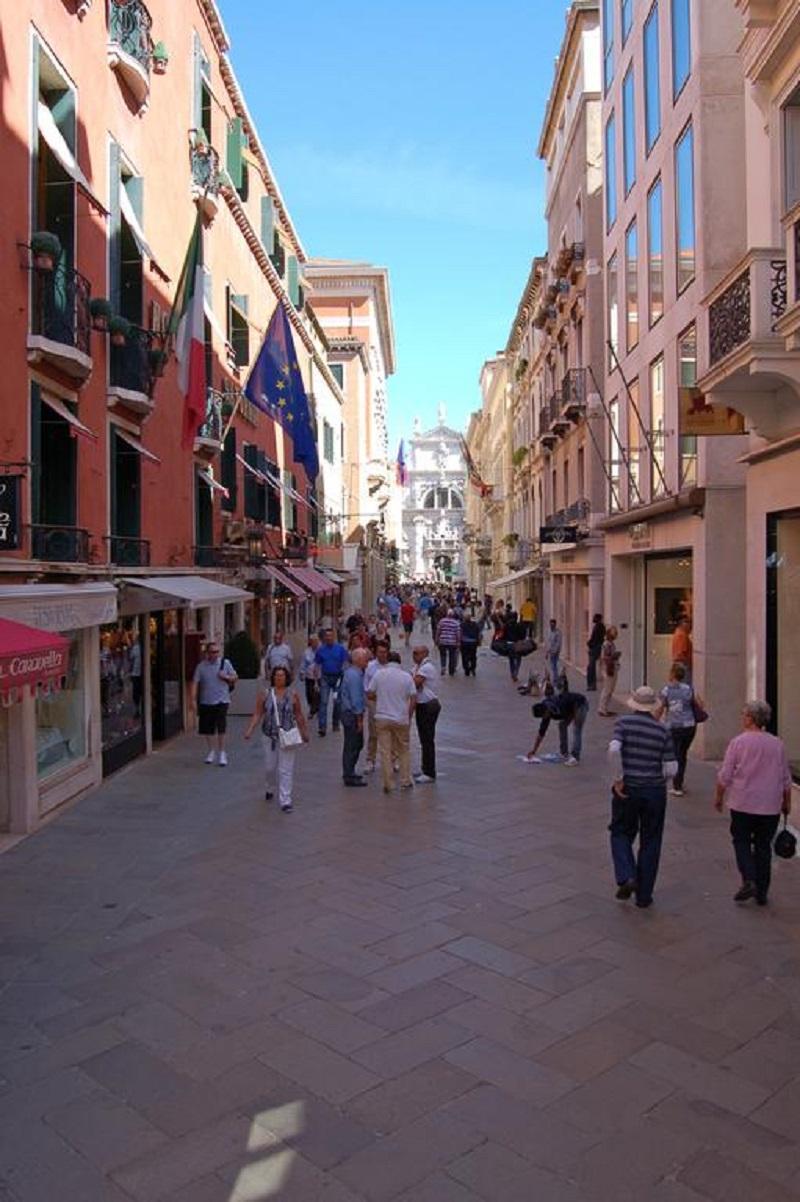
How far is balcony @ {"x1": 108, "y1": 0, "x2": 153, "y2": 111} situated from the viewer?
1193 cm

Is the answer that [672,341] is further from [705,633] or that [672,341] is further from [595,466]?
[595,466]

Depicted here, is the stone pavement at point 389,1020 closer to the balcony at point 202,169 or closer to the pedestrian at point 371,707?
the pedestrian at point 371,707

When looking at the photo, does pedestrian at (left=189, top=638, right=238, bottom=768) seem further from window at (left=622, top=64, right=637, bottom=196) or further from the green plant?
window at (left=622, top=64, right=637, bottom=196)

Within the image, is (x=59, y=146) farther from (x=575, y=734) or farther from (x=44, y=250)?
(x=575, y=734)

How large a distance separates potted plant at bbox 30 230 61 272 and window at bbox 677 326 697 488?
9.03m

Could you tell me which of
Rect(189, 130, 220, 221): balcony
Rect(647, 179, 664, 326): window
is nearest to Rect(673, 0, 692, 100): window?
Rect(647, 179, 664, 326): window

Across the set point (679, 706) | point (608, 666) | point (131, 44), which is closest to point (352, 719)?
point (679, 706)

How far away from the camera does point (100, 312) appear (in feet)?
36.9

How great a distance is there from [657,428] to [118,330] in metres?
9.30

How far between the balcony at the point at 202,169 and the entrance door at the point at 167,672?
7297 mm

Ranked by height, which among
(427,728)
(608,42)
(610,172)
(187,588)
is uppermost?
(608,42)

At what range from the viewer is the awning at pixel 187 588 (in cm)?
1283

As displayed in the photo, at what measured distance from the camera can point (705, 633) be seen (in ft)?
42.9

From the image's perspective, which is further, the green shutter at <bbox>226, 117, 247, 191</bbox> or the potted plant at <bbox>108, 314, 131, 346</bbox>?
the green shutter at <bbox>226, 117, 247, 191</bbox>
